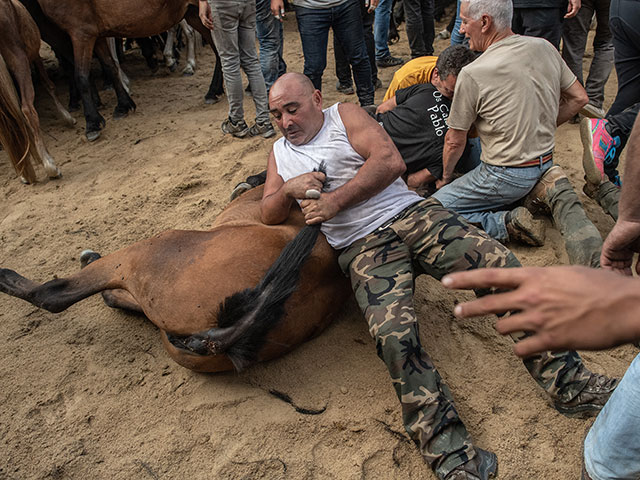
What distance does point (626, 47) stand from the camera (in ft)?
11.7

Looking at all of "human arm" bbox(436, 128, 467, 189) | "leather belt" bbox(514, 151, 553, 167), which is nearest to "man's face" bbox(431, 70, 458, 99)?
"human arm" bbox(436, 128, 467, 189)

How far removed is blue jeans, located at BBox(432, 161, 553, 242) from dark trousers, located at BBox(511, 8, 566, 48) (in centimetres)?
153

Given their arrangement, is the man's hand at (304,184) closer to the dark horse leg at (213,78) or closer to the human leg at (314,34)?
the human leg at (314,34)

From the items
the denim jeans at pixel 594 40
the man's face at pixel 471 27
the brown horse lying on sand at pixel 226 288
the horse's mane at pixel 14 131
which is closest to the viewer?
the brown horse lying on sand at pixel 226 288

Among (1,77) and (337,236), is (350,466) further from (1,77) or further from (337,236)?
(1,77)

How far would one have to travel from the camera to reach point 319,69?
16.2ft

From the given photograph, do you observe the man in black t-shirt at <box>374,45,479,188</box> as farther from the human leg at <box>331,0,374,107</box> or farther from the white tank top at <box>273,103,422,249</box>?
the human leg at <box>331,0,374,107</box>

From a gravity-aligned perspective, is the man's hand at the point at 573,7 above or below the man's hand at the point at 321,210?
above

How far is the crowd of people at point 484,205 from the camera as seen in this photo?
3.21 feet

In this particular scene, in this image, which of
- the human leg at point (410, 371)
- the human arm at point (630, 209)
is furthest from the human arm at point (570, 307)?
the human leg at point (410, 371)

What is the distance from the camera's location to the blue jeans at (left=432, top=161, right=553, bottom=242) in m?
3.23

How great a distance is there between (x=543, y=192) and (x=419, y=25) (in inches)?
152

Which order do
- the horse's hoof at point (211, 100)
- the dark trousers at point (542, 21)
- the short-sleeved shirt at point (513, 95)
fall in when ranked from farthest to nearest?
the horse's hoof at point (211, 100) → the dark trousers at point (542, 21) → the short-sleeved shirt at point (513, 95)

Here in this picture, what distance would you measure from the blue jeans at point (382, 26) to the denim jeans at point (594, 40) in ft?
8.54
